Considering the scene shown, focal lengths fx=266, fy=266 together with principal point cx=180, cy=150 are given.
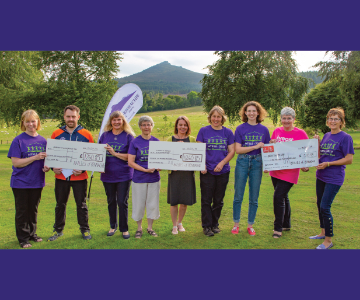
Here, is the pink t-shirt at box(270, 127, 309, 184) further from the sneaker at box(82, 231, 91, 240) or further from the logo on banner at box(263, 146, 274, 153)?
the sneaker at box(82, 231, 91, 240)

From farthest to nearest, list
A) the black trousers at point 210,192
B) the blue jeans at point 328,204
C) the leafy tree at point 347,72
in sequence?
the leafy tree at point 347,72 → the black trousers at point 210,192 → the blue jeans at point 328,204

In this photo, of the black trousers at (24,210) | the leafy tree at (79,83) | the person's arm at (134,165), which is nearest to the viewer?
the black trousers at (24,210)

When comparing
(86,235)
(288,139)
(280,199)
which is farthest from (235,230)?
(86,235)

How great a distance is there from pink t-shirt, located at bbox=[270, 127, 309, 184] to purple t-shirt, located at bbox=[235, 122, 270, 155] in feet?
0.74

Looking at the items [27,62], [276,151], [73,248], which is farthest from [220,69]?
[73,248]

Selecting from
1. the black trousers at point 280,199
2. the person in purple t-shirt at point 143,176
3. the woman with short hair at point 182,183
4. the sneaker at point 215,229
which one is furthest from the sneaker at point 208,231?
the black trousers at point 280,199

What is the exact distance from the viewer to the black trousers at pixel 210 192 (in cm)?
484

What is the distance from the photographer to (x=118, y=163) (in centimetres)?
476

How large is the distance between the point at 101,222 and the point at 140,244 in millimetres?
1544

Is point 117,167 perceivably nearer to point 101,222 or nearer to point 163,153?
point 163,153

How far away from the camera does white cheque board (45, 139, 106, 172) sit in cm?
466

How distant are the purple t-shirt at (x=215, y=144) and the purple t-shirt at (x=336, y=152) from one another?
1.59 meters

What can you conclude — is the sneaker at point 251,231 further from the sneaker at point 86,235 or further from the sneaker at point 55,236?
the sneaker at point 55,236

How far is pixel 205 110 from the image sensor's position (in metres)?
23.2
